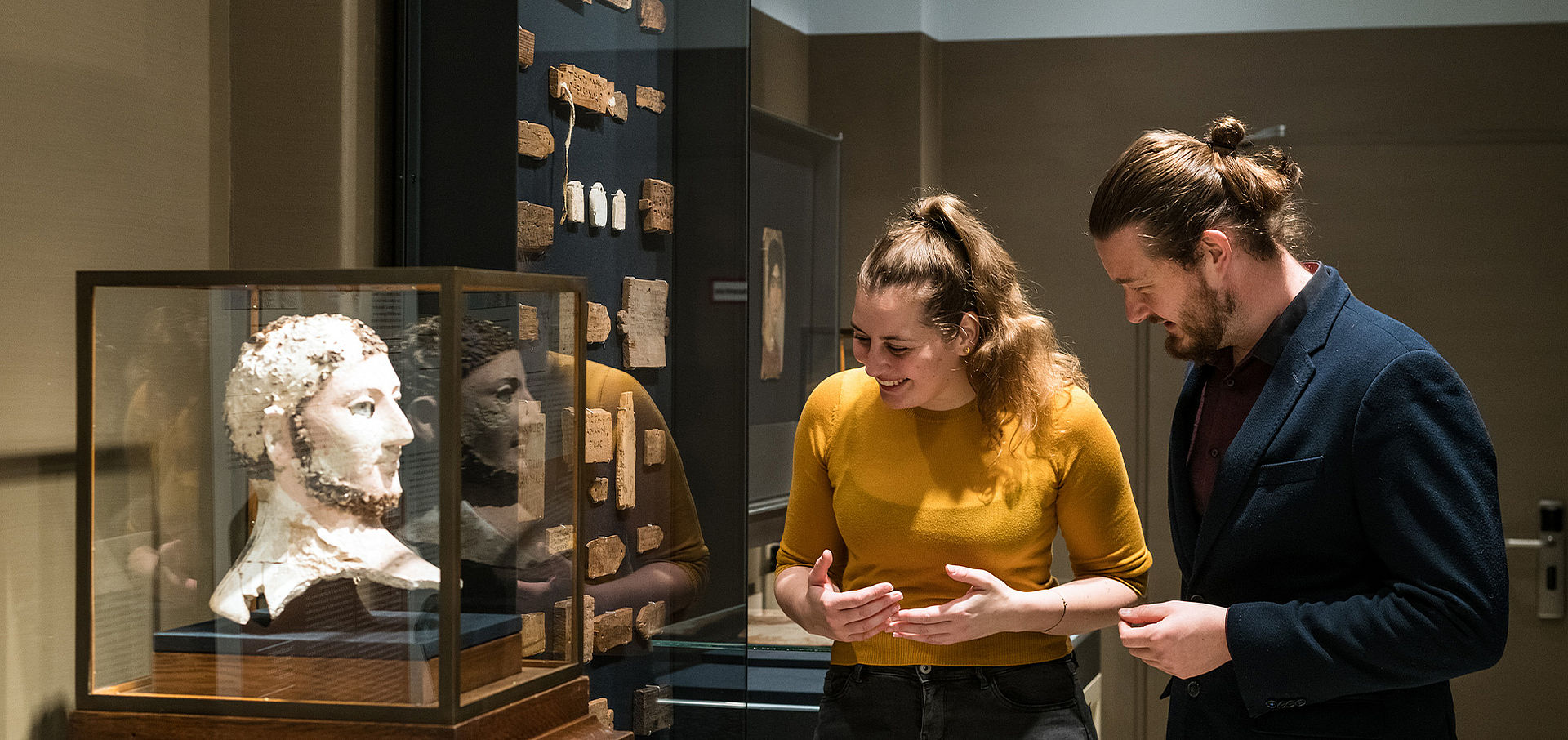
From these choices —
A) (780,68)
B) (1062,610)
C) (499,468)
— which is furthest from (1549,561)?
(499,468)

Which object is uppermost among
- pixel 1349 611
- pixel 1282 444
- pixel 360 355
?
pixel 360 355

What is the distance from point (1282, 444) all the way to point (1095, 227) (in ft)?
1.26

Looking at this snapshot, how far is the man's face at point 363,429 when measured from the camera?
52.0 inches

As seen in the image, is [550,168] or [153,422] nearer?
[153,422]

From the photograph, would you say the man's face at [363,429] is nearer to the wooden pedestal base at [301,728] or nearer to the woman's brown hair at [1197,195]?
the wooden pedestal base at [301,728]

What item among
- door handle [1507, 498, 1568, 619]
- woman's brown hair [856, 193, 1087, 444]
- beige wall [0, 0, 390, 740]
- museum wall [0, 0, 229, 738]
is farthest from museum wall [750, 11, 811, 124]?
door handle [1507, 498, 1568, 619]

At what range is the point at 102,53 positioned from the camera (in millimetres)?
1693

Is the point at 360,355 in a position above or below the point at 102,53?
below

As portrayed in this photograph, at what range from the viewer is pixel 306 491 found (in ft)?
4.42

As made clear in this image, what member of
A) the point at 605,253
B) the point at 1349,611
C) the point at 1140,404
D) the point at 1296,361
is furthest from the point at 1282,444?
the point at 1140,404

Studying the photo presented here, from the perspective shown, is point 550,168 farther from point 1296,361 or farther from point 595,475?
point 1296,361

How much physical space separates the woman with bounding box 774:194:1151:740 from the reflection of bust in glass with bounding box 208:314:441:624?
2.04 feet

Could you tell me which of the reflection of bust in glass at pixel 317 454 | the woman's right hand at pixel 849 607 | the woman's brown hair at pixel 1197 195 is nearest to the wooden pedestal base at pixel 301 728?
the reflection of bust in glass at pixel 317 454

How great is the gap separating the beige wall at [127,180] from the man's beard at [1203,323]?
1296 millimetres
